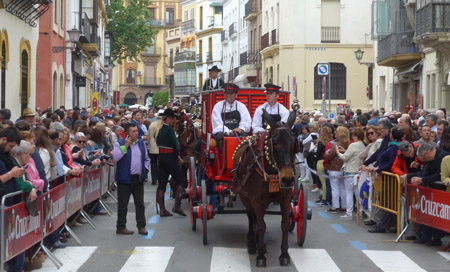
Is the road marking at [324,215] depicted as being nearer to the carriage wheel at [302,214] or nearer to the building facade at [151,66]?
the carriage wheel at [302,214]

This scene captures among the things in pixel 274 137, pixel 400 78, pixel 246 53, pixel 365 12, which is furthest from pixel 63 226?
pixel 246 53

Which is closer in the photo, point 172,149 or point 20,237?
point 20,237

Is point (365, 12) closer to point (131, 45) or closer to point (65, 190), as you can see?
point (131, 45)

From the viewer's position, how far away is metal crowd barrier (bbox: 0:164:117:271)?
9.07 m

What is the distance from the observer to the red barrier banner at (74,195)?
12.5 m

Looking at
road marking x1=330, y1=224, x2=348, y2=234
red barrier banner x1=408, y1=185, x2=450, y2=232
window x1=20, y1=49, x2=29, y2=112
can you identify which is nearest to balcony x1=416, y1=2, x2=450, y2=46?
window x1=20, y1=49, x2=29, y2=112

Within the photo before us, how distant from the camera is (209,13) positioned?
3538 inches

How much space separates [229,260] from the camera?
11.1 meters

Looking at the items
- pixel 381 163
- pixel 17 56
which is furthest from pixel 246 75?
pixel 381 163

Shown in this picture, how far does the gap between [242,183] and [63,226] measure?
298 centimetres

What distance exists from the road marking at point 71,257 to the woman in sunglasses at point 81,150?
7.82ft

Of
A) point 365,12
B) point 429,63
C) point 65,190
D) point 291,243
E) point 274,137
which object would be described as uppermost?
point 365,12

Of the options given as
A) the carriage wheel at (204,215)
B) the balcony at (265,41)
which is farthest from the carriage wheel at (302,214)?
the balcony at (265,41)

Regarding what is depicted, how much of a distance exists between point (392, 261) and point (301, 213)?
5.06ft
